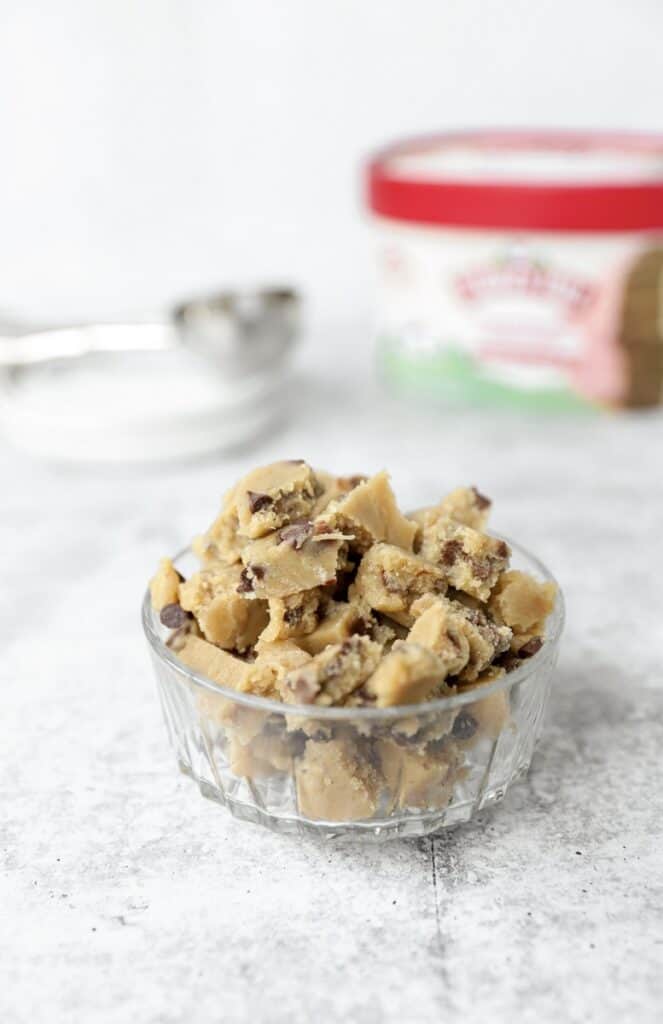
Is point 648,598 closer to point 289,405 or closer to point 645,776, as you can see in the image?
point 645,776

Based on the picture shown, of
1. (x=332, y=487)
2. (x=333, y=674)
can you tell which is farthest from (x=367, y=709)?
(x=332, y=487)

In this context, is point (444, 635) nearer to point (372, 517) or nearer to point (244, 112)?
point (372, 517)

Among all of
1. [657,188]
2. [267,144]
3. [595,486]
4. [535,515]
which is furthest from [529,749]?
[267,144]

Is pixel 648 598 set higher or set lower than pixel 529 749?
lower

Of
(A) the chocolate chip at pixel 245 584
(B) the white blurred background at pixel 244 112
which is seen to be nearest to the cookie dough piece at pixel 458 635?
(A) the chocolate chip at pixel 245 584

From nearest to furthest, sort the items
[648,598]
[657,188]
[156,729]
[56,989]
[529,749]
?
[56,989]
[529,749]
[156,729]
[648,598]
[657,188]

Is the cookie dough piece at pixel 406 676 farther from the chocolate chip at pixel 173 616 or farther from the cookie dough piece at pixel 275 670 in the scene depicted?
the chocolate chip at pixel 173 616
